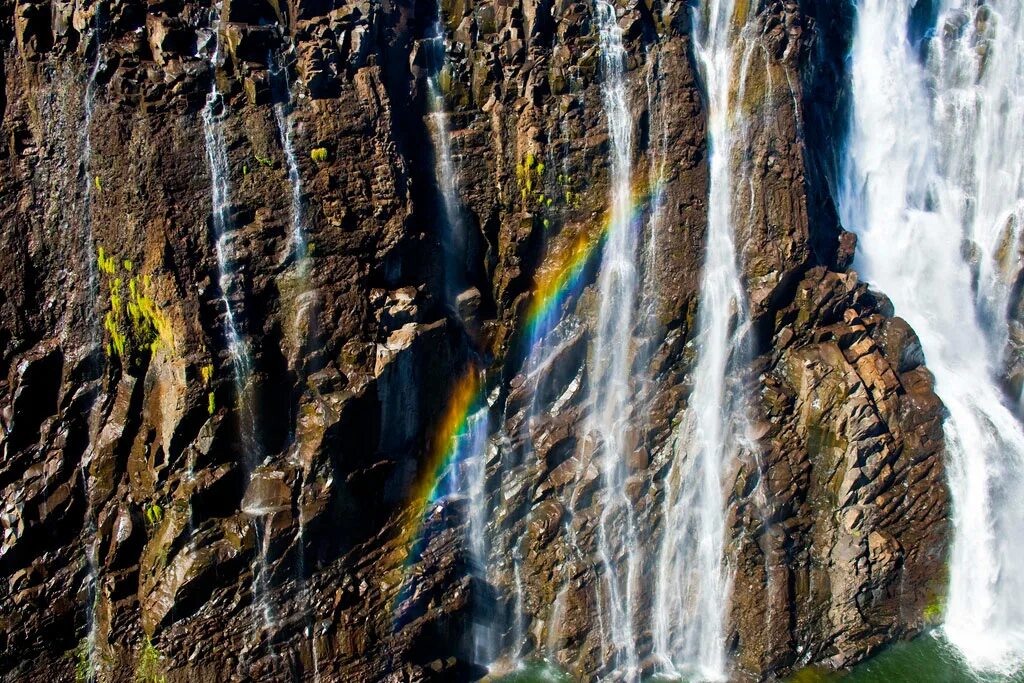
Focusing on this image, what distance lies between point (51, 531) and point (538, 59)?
14.7 metres

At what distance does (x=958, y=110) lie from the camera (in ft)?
78.6

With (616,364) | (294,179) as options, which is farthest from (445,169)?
(616,364)

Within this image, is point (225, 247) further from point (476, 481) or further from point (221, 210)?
point (476, 481)

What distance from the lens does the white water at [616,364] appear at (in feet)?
61.6

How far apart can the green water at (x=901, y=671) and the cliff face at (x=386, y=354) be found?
0.40 metres

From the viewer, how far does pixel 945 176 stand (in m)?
23.9

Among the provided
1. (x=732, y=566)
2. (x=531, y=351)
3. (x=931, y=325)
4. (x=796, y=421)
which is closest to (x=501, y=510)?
(x=531, y=351)

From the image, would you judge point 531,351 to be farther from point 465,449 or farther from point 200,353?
point 200,353

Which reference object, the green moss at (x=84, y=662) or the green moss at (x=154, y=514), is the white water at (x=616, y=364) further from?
the green moss at (x=84, y=662)

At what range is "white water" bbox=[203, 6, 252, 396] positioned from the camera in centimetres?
1656

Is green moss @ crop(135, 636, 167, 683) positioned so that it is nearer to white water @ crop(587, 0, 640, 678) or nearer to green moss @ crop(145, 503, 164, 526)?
green moss @ crop(145, 503, 164, 526)

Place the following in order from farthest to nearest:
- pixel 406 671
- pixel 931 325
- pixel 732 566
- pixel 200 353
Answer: pixel 931 325, pixel 732 566, pixel 406 671, pixel 200 353

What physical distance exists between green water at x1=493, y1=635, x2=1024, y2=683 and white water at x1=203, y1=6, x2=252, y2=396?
9.00m

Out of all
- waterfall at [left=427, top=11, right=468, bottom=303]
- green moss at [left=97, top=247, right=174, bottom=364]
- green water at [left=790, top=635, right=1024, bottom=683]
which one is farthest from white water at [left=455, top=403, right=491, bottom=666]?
green water at [left=790, top=635, right=1024, bottom=683]
